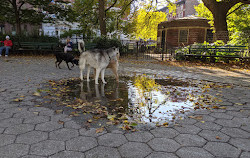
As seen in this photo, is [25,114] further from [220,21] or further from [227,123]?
[220,21]

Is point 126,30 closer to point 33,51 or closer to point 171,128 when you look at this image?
point 33,51

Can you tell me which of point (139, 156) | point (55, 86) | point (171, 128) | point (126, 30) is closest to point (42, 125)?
point (139, 156)

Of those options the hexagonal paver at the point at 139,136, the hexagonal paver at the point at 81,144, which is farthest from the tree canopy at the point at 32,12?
the hexagonal paver at the point at 139,136

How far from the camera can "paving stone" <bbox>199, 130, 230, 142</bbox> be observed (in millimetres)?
2906

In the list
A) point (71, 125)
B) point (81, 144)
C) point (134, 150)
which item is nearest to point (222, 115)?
point (134, 150)

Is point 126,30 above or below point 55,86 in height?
above

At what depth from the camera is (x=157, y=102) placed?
475 centimetres

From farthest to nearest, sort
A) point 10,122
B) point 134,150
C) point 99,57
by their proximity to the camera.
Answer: point 99,57 < point 10,122 < point 134,150

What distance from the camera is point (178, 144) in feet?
9.00

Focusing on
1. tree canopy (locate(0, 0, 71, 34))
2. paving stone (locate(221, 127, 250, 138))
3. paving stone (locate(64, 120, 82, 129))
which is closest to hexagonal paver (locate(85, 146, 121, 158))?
paving stone (locate(64, 120, 82, 129))

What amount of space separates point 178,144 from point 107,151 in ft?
3.46

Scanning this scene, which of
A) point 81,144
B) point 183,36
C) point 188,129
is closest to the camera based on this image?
point 81,144

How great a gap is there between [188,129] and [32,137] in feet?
8.47

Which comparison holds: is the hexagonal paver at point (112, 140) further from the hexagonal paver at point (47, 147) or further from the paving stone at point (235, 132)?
the paving stone at point (235, 132)
